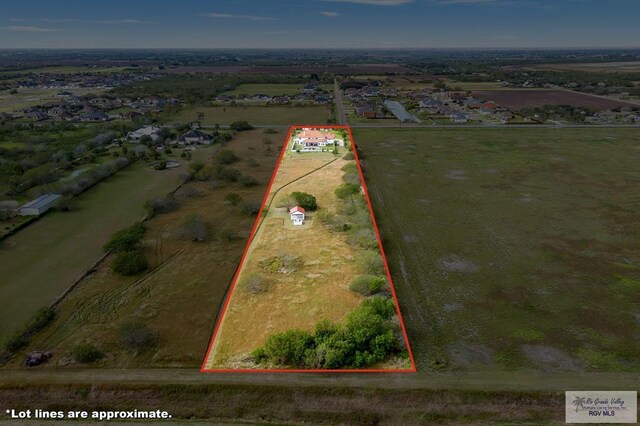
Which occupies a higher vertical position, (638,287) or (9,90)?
(9,90)

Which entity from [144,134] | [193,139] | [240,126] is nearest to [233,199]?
[193,139]

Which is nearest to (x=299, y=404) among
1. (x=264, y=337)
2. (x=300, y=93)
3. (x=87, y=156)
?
(x=264, y=337)

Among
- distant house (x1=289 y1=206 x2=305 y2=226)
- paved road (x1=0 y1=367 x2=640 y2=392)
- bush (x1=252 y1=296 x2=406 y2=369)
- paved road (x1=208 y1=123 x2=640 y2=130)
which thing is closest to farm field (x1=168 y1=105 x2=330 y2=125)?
paved road (x1=208 y1=123 x2=640 y2=130)

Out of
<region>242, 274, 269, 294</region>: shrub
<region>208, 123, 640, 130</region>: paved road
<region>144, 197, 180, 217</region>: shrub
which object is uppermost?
<region>208, 123, 640, 130</region>: paved road

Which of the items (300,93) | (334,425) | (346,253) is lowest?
(334,425)

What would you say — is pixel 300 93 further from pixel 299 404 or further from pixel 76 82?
pixel 299 404

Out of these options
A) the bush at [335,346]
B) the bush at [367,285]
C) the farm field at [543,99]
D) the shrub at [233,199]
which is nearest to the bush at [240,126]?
the shrub at [233,199]

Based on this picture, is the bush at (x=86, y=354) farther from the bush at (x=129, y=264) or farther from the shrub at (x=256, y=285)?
the shrub at (x=256, y=285)

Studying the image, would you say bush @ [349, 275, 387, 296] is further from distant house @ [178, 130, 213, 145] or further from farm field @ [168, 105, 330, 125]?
farm field @ [168, 105, 330, 125]
